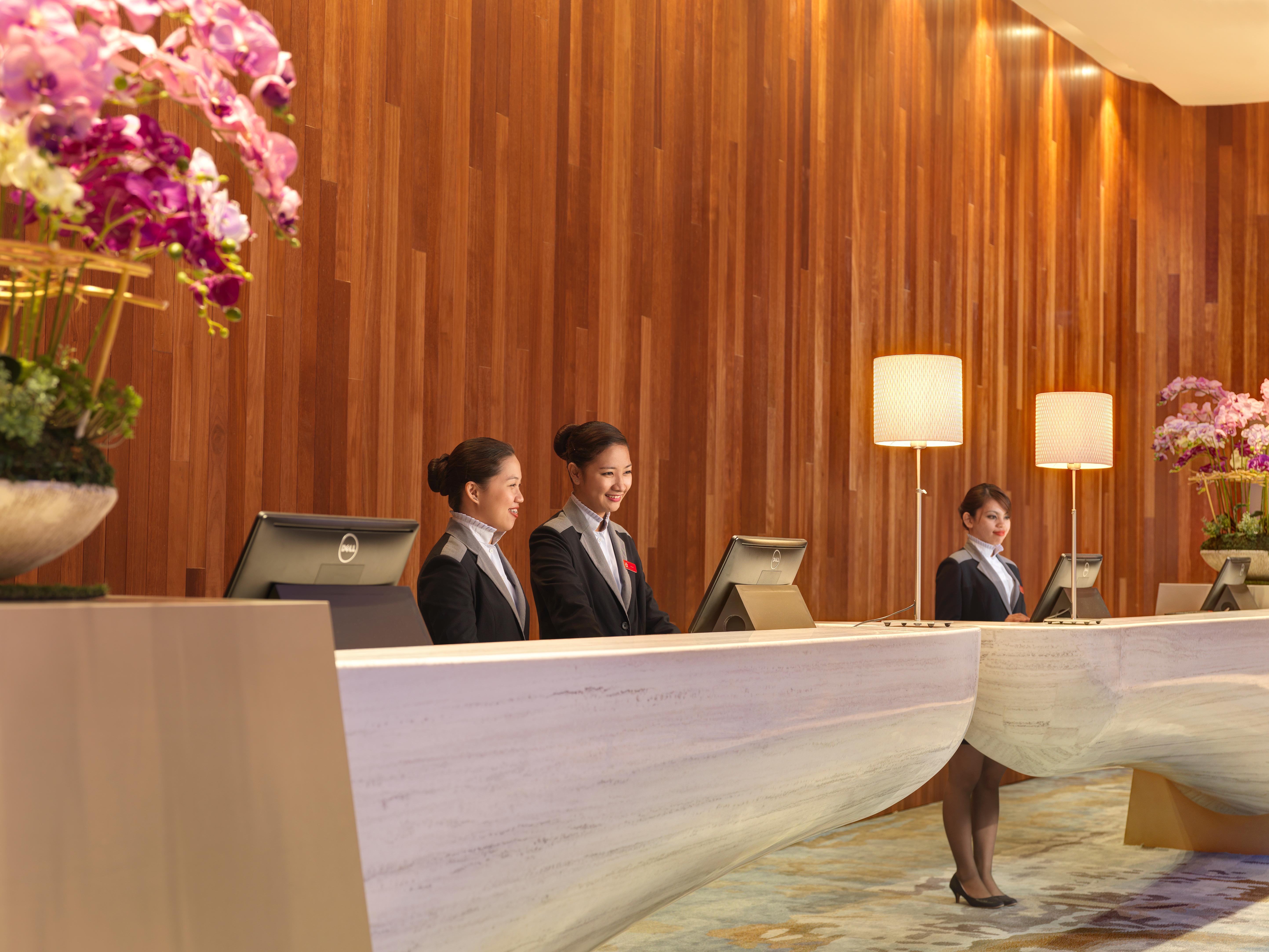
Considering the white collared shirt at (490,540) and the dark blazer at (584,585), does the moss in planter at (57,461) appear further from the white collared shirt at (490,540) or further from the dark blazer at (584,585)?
the dark blazer at (584,585)

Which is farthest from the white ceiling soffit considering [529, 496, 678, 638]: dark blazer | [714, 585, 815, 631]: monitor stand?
[714, 585, 815, 631]: monitor stand

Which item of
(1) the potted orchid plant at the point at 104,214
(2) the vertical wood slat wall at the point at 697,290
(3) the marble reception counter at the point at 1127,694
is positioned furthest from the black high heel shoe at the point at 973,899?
(1) the potted orchid plant at the point at 104,214

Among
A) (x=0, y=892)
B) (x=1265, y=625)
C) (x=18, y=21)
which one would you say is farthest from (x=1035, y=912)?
(x=18, y=21)

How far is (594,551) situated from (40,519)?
7.65 ft

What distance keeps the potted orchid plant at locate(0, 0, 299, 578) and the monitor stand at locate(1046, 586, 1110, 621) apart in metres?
3.49

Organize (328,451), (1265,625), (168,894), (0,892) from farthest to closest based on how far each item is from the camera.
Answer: (1265,625), (328,451), (168,894), (0,892)

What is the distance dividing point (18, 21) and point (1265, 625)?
3.66 meters

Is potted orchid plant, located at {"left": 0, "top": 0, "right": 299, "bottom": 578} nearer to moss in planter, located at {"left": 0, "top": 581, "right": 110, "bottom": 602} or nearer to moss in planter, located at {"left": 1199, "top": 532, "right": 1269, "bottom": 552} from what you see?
moss in planter, located at {"left": 0, "top": 581, "right": 110, "bottom": 602}

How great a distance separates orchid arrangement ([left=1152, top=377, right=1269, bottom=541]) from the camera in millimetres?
5285

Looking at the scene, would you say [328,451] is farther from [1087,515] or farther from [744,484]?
Result: [1087,515]

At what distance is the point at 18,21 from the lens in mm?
1128

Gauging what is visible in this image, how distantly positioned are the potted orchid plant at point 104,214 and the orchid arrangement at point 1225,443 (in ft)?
15.9

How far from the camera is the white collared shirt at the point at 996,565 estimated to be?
4.84 metres

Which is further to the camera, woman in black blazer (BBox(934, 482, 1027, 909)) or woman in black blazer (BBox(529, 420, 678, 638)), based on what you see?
woman in black blazer (BBox(934, 482, 1027, 909))
